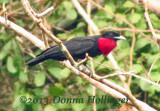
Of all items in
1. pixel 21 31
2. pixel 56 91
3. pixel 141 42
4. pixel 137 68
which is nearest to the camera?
pixel 21 31

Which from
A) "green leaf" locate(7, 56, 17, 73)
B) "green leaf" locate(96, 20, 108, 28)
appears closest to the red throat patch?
"green leaf" locate(96, 20, 108, 28)

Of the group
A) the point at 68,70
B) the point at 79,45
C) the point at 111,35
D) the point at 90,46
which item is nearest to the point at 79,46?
the point at 79,45

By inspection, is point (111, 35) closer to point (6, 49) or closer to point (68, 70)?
point (68, 70)

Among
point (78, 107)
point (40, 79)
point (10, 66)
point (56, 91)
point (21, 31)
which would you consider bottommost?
point (78, 107)

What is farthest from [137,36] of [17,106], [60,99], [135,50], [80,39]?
[17,106]

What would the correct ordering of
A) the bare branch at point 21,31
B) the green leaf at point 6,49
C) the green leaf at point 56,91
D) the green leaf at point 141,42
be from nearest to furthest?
1. the bare branch at point 21,31
2. the green leaf at point 56,91
3. the green leaf at point 141,42
4. the green leaf at point 6,49

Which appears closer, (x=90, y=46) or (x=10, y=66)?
(x=90, y=46)

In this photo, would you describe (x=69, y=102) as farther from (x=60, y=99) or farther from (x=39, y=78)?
(x=39, y=78)

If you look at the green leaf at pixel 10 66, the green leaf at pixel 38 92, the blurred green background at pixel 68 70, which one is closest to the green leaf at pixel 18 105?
the blurred green background at pixel 68 70

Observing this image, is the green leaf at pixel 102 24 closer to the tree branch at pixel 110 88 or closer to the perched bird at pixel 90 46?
the perched bird at pixel 90 46

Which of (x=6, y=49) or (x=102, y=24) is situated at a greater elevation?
(x=102, y=24)
